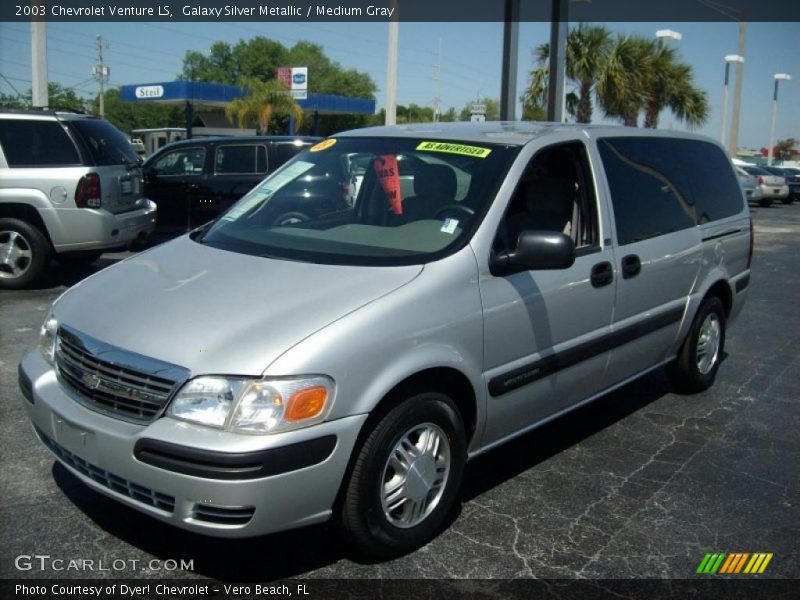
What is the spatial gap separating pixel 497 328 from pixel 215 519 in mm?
1467

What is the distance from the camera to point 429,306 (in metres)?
3.26

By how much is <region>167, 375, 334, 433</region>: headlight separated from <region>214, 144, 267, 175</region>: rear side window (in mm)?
9253

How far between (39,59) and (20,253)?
23.5 feet

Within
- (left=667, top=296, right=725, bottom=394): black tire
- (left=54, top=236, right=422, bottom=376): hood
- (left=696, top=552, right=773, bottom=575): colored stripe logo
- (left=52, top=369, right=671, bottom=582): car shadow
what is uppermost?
(left=54, top=236, right=422, bottom=376): hood

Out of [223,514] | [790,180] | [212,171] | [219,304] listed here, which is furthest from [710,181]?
[790,180]

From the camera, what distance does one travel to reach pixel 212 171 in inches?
460

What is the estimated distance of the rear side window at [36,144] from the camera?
8.47m

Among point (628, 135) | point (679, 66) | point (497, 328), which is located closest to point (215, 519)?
point (497, 328)

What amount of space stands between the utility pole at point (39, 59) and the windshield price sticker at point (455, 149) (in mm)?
12175

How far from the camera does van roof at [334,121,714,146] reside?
164 inches

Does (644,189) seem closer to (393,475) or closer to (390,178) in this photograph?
(390,178)

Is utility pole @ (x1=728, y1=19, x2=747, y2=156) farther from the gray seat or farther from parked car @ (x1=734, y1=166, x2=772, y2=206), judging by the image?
the gray seat

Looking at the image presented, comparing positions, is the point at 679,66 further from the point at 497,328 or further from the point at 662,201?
the point at 497,328

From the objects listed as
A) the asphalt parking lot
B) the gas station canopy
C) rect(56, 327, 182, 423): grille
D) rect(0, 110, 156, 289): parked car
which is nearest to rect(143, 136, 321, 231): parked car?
rect(0, 110, 156, 289): parked car
